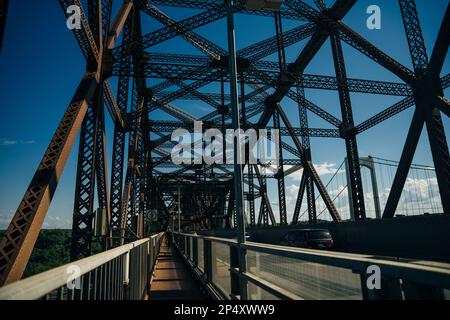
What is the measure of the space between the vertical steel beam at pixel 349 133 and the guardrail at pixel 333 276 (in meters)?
11.6

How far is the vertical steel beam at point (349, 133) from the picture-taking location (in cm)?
1484

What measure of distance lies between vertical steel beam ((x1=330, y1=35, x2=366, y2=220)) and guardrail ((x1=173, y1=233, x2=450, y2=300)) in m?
11.6

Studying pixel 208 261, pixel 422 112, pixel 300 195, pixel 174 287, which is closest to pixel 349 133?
pixel 422 112

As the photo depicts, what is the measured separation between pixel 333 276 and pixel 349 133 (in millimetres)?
15068

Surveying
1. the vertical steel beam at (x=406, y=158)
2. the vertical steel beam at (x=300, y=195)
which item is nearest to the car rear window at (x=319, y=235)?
the vertical steel beam at (x=406, y=158)

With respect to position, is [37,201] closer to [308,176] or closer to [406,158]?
[406,158]

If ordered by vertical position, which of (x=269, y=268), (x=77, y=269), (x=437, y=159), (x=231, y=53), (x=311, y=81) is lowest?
(x=269, y=268)

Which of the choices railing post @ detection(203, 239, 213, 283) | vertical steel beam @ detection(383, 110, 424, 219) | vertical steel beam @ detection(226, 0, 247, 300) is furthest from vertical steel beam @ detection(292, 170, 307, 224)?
vertical steel beam @ detection(226, 0, 247, 300)

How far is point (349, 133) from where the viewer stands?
16.0 metres

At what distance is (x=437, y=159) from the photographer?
1093 centimetres

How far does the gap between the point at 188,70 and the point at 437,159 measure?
12131 mm

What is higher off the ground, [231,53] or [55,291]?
[231,53]

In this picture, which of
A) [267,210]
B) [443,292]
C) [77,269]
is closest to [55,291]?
[77,269]

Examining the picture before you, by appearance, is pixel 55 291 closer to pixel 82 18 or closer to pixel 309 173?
pixel 82 18
